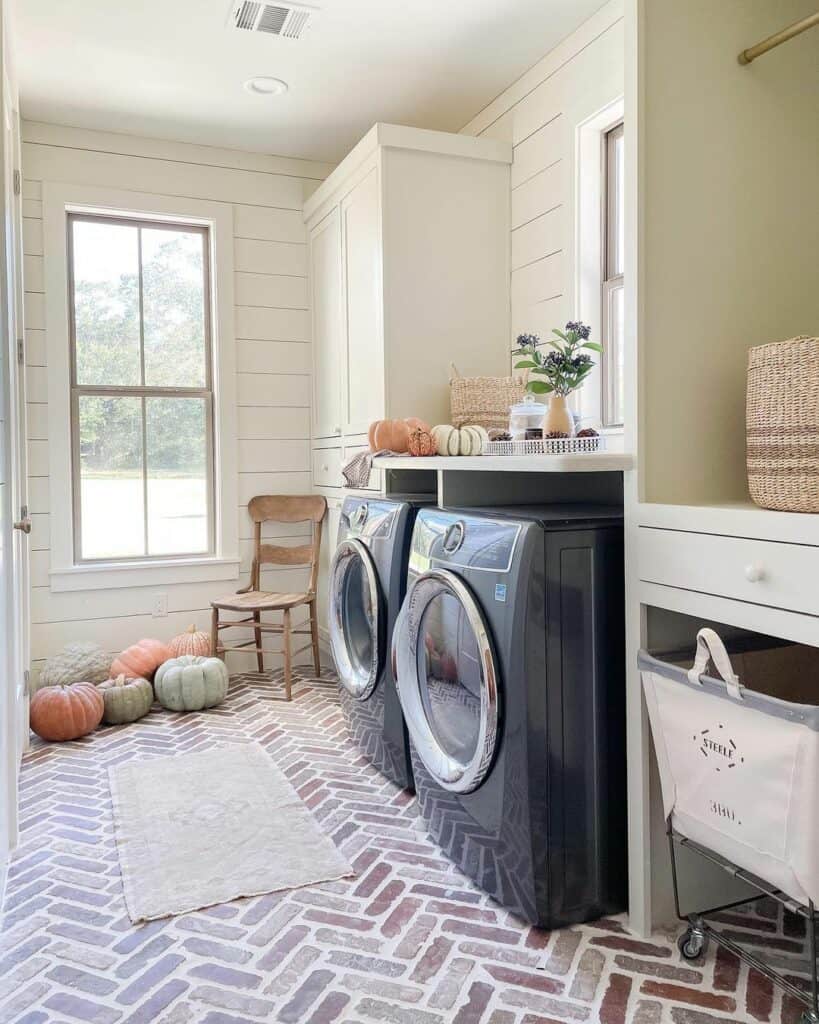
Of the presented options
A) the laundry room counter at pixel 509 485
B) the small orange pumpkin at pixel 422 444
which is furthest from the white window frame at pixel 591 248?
the small orange pumpkin at pixel 422 444

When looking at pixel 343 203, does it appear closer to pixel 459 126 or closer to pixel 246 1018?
pixel 459 126

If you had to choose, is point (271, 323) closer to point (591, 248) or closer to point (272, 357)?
point (272, 357)

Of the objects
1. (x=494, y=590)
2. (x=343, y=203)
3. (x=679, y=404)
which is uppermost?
(x=343, y=203)

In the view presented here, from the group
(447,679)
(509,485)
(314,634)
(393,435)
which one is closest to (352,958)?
(447,679)

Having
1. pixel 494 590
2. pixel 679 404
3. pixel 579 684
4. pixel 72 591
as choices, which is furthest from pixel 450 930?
pixel 72 591

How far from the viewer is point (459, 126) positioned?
12.1ft

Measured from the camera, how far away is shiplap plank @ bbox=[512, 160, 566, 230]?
298cm

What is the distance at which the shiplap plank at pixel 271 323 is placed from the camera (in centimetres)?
409

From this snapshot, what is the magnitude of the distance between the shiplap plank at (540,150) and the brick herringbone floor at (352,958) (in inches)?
97.7

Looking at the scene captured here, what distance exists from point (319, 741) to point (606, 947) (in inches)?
60.3

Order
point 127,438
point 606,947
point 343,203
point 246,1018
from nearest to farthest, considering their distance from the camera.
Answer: point 246,1018, point 606,947, point 343,203, point 127,438

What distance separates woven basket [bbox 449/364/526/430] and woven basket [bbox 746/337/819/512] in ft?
4.92

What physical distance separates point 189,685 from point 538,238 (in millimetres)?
2392

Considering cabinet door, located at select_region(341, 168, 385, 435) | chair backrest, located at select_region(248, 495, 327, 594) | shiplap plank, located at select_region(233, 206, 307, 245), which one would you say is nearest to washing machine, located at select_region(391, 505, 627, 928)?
cabinet door, located at select_region(341, 168, 385, 435)
